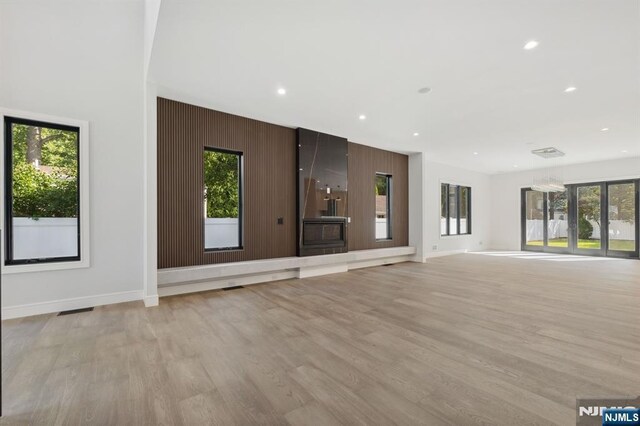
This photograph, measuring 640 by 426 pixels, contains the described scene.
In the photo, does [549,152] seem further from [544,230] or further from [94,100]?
[94,100]

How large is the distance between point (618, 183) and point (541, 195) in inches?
78.6

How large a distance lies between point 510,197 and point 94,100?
503 inches

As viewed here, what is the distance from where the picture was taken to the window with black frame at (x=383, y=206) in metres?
7.96

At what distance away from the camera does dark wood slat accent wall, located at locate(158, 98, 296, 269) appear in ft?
15.2

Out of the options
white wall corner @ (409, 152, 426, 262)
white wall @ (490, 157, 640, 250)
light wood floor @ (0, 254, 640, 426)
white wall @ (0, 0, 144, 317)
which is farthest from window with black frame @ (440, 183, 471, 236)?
white wall @ (0, 0, 144, 317)

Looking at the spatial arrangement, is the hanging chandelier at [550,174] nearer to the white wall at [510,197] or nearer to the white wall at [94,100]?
the white wall at [510,197]

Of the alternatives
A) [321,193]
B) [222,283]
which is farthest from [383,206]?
[222,283]

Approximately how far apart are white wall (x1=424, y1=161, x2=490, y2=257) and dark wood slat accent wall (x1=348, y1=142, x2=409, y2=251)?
905mm

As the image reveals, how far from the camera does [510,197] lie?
11328 mm

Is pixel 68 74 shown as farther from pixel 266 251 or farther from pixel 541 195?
pixel 541 195

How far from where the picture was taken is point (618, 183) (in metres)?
9.00

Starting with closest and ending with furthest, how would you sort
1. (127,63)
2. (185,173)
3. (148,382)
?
(148,382)
(127,63)
(185,173)

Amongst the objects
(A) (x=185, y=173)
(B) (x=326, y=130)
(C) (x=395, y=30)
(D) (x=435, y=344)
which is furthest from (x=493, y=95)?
(A) (x=185, y=173)

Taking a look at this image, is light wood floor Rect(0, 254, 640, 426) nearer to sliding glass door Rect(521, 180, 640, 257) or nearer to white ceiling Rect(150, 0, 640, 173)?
white ceiling Rect(150, 0, 640, 173)
